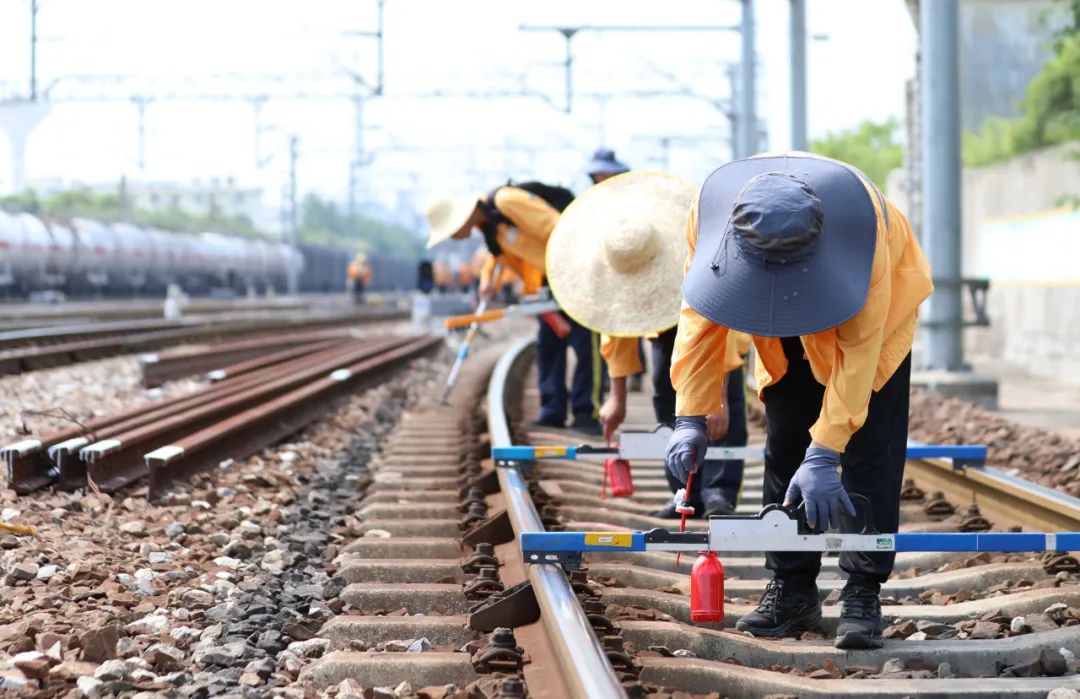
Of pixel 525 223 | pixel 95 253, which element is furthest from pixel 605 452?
pixel 95 253

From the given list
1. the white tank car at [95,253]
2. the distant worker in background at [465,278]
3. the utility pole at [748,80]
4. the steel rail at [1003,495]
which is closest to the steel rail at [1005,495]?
the steel rail at [1003,495]

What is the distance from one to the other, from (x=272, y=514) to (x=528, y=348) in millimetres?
11768

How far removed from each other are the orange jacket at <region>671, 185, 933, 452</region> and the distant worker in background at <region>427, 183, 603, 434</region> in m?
4.91

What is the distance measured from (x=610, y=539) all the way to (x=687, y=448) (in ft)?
1.14

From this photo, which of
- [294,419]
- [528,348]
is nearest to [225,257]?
[528,348]

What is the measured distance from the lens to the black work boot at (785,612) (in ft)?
14.1

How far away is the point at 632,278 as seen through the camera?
6.30 m

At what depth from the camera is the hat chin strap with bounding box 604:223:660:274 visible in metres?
6.21

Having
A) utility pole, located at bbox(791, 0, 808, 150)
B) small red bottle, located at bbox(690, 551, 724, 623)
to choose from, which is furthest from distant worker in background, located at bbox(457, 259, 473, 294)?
small red bottle, located at bbox(690, 551, 724, 623)

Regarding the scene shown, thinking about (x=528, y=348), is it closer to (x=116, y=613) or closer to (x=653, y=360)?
(x=653, y=360)

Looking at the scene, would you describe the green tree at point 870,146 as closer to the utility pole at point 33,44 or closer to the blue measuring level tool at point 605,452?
the utility pole at point 33,44

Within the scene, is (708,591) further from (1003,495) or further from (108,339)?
(108,339)

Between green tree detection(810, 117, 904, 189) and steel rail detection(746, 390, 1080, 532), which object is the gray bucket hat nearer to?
steel rail detection(746, 390, 1080, 532)

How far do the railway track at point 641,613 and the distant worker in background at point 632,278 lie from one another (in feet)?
1.43
